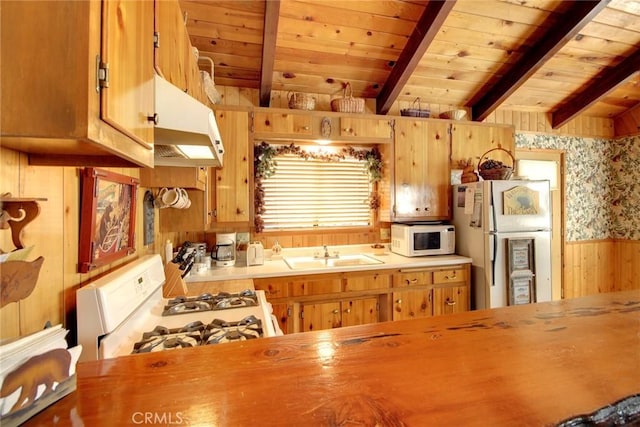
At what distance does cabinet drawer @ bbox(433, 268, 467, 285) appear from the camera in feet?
8.96

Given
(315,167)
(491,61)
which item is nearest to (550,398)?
(315,167)

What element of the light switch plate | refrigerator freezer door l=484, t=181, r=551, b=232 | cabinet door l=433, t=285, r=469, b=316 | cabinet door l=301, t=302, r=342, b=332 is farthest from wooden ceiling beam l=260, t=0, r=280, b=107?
cabinet door l=433, t=285, r=469, b=316

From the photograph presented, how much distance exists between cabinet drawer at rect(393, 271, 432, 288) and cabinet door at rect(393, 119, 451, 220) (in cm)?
60

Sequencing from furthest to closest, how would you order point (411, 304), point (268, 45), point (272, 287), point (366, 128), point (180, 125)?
1. point (366, 128)
2. point (411, 304)
3. point (272, 287)
4. point (268, 45)
5. point (180, 125)

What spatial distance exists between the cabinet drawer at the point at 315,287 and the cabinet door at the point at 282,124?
1306 millimetres

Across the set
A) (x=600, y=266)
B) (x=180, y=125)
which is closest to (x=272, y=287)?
(x=180, y=125)

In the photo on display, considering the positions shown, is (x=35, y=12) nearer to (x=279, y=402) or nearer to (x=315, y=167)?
(x=279, y=402)

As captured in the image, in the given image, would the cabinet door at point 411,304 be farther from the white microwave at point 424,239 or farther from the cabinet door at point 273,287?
the cabinet door at point 273,287

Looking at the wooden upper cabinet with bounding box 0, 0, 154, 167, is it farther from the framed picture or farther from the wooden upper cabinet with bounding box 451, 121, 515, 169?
the wooden upper cabinet with bounding box 451, 121, 515, 169

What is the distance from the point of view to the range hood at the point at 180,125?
92 cm

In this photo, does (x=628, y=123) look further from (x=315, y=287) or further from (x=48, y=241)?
(x=48, y=241)

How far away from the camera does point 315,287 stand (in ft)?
7.98

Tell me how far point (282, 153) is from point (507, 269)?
2.37m

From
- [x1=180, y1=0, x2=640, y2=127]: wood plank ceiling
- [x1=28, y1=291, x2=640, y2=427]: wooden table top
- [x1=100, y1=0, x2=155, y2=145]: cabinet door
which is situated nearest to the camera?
[x1=28, y1=291, x2=640, y2=427]: wooden table top
